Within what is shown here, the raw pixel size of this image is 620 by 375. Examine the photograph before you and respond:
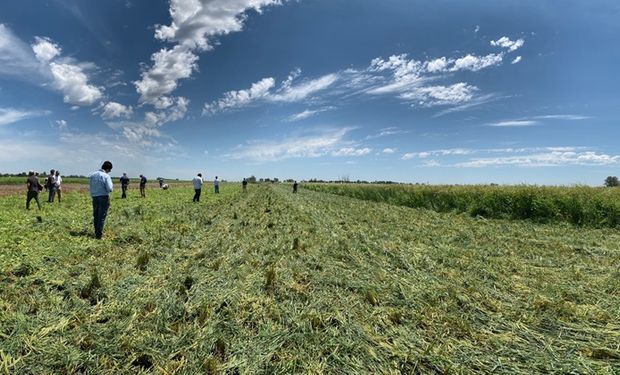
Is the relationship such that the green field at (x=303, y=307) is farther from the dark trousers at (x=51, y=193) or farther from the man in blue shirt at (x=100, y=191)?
the dark trousers at (x=51, y=193)

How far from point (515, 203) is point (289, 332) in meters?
17.5

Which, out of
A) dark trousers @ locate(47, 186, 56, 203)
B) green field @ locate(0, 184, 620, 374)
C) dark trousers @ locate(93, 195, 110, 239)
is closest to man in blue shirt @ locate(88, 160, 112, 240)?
dark trousers @ locate(93, 195, 110, 239)

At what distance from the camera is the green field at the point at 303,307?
136 inches

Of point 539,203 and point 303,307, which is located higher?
point 539,203

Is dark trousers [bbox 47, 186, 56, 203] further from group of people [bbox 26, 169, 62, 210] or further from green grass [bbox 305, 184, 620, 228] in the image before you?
green grass [bbox 305, 184, 620, 228]

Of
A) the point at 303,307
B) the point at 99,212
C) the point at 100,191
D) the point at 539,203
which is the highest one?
the point at 100,191

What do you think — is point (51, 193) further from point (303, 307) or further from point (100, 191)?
point (303, 307)

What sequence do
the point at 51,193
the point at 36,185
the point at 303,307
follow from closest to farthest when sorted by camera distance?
the point at 303,307
the point at 36,185
the point at 51,193

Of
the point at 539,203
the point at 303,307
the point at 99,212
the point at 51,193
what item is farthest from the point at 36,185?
the point at 539,203

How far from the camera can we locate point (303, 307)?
482 cm

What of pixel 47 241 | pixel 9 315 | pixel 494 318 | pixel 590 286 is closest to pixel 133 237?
pixel 47 241

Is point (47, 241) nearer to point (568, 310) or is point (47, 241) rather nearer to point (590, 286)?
point (568, 310)

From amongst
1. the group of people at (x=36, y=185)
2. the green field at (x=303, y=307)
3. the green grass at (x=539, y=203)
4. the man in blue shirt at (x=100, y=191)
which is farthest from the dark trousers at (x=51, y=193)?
the green grass at (x=539, y=203)

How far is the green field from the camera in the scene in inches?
136
